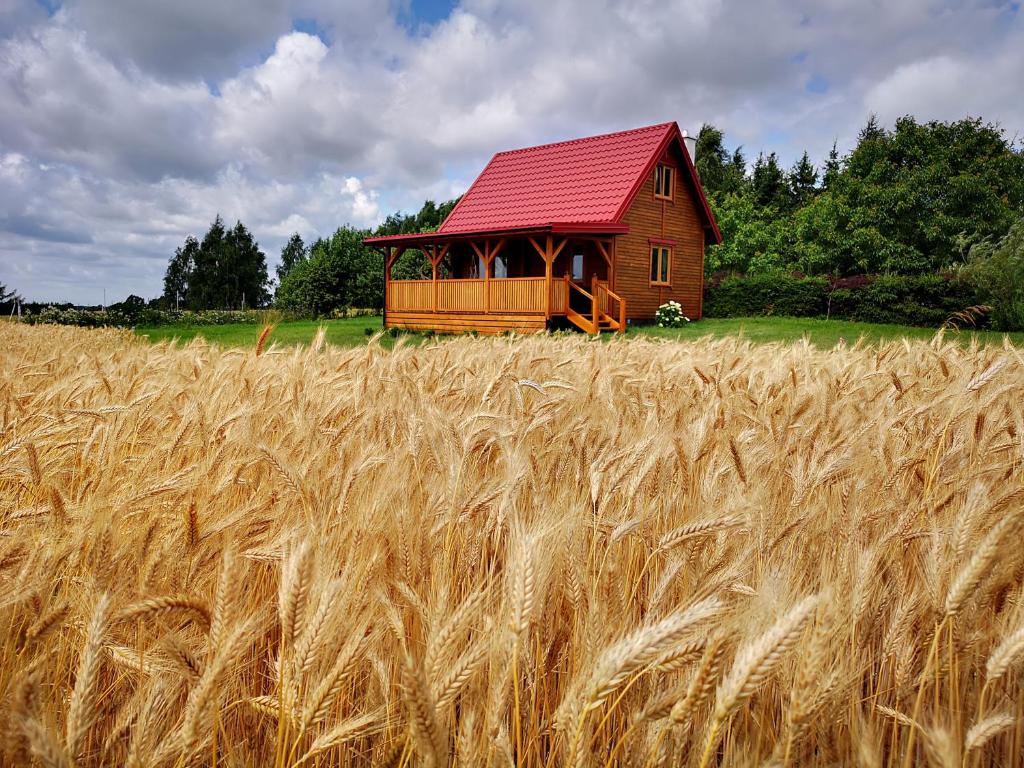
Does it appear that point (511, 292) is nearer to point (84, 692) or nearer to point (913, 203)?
point (84, 692)

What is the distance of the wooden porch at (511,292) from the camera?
63.9ft

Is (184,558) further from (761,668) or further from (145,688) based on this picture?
(761,668)

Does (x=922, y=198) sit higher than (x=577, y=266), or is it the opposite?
(x=922, y=198)

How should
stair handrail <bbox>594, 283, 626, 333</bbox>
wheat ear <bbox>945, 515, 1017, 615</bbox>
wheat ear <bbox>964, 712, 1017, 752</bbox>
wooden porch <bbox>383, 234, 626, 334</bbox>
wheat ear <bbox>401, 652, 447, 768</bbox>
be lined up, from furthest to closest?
wooden porch <bbox>383, 234, 626, 334</bbox>, stair handrail <bbox>594, 283, 626, 333</bbox>, wheat ear <bbox>945, 515, 1017, 615</bbox>, wheat ear <bbox>964, 712, 1017, 752</bbox>, wheat ear <bbox>401, 652, 447, 768</bbox>

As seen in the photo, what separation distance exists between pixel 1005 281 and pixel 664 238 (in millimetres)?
11165

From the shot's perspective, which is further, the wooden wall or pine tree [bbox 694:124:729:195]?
pine tree [bbox 694:124:729:195]

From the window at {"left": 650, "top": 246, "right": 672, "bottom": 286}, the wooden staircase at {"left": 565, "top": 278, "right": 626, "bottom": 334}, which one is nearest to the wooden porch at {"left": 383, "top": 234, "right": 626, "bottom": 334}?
the wooden staircase at {"left": 565, "top": 278, "right": 626, "bottom": 334}

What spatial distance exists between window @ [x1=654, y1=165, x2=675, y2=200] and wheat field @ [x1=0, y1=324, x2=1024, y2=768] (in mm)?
23305

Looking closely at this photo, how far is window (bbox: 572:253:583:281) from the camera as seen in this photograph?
23.6 metres

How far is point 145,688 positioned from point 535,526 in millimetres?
768

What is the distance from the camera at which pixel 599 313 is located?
20.2m

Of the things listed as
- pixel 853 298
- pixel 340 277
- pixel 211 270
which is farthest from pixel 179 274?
pixel 853 298

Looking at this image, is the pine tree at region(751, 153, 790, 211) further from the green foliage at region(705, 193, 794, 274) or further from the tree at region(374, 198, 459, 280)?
the tree at region(374, 198, 459, 280)

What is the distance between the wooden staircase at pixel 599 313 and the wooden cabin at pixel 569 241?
2.7 inches
